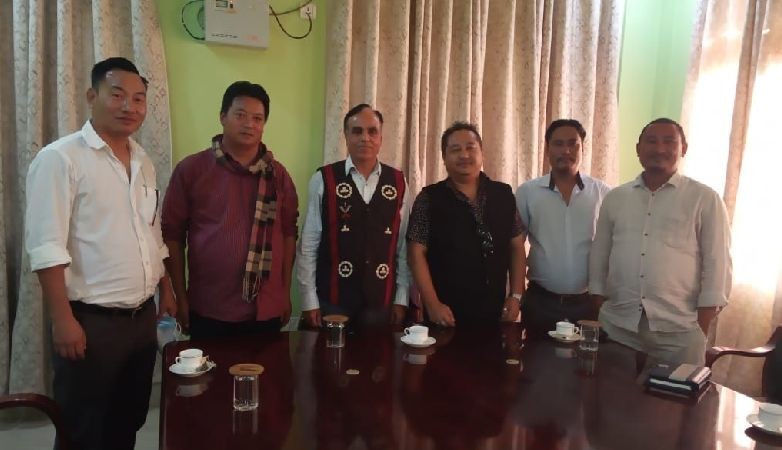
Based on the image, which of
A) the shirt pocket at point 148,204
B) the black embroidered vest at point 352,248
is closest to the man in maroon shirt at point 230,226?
the shirt pocket at point 148,204

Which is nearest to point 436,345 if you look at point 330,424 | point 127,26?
point 330,424

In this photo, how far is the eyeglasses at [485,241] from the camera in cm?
232

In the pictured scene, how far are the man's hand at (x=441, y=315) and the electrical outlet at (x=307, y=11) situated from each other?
66.6 inches

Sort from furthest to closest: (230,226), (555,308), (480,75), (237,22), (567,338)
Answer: (480,75), (237,22), (555,308), (230,226), (567,338)

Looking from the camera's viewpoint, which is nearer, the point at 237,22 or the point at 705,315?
the point at 705,315

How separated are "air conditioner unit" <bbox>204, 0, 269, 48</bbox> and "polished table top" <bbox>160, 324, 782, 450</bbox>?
161cm

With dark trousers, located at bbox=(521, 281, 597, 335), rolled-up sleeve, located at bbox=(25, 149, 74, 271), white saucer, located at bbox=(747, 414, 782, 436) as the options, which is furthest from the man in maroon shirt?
white saucer, located at bbox=(747, 414, 782, 436)

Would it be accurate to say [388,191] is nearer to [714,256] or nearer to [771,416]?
[714,256]

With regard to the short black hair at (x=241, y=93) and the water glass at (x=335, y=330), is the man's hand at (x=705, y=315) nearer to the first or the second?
the water glass at (x=335, y=330)

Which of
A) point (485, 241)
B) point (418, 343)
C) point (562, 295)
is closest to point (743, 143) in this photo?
point (562, 295)

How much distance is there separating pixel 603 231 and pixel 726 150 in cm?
154

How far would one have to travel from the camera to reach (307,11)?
2.89m

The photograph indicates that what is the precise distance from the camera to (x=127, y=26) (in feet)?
8.65

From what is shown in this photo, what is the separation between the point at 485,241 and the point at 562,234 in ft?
1.55
